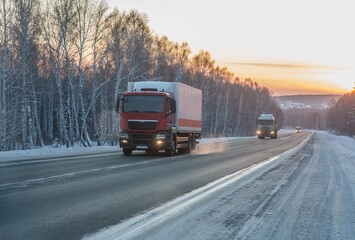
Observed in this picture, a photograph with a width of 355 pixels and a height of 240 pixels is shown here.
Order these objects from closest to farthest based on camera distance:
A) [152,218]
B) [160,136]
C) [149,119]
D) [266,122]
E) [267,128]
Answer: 1. [152,218]
2. [160,136]
3. [149,119]
4. [267,128]
5. [266,122]

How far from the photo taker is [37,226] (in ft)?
15.6

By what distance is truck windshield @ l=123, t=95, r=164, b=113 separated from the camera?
1761 centimetres

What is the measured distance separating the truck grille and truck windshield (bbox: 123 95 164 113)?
20.9 inches

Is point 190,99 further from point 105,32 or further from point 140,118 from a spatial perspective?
point 105,32

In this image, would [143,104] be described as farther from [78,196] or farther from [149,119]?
[78,196]

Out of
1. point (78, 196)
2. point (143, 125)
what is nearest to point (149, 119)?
point (143, 125)

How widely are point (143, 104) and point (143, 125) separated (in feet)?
3.33

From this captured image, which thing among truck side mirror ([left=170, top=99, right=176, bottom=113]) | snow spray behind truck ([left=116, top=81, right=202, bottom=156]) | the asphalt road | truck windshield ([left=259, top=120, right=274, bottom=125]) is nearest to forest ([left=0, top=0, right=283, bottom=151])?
snow spray behind truck ([left=116, top=81, right=202, bottom=156])

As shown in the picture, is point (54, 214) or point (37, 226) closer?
point (37, 226)

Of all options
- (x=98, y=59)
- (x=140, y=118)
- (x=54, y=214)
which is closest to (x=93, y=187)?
(x=54, y=214)

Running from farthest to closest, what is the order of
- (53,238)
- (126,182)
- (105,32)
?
(105,32)
(126,182)
(53,238)

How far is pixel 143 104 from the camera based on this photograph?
17.8m

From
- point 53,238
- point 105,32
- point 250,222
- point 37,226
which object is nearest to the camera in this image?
point 53,238

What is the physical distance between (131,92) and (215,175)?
334 inches
